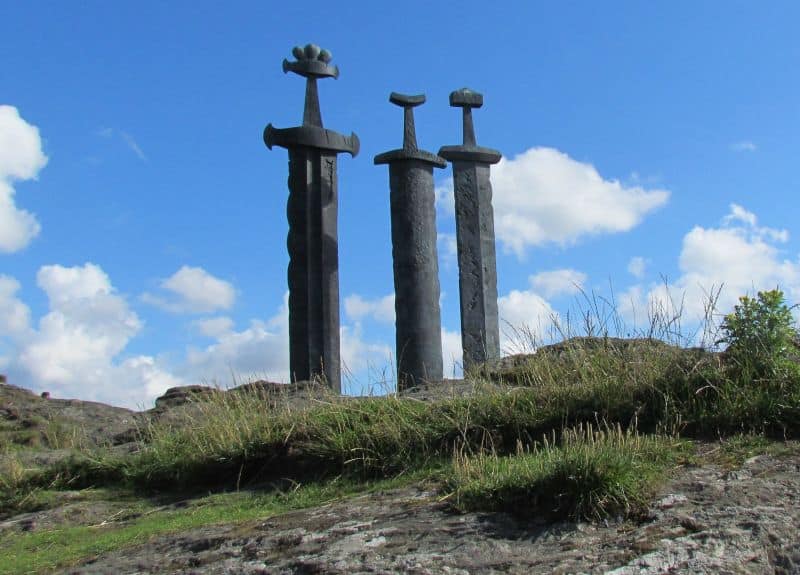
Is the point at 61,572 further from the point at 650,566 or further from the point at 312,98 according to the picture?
the point at 312,98

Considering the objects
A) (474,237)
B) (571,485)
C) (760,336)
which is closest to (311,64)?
(474,237)

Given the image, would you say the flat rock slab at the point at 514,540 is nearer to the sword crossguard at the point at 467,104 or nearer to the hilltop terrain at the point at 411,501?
the hilltop terrain at the point at 411,501

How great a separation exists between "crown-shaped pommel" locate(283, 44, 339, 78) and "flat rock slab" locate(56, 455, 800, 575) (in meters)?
8.76

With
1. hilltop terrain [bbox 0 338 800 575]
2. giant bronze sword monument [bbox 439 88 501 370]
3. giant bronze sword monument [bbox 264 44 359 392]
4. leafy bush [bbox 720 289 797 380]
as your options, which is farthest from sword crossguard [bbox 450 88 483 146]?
leafy bush [bbox 720 289 797 380]

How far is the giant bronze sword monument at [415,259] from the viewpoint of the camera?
38.7 feet

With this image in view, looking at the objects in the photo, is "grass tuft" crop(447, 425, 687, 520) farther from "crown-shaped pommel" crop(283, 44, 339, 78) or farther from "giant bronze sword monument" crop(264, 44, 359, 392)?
"crown-shaped pommel" crop(283, 44, 339, 78)

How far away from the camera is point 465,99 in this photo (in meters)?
13.2

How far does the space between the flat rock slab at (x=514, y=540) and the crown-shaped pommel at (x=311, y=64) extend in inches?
345

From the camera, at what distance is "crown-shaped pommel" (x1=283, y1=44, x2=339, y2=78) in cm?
1247

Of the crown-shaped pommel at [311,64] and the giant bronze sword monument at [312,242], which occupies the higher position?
the crown-shaped pommel at [311,64]

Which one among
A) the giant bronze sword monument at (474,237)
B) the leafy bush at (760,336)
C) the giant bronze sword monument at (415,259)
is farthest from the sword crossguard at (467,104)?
the leafy bush at (760,336)

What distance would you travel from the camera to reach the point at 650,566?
3559mm

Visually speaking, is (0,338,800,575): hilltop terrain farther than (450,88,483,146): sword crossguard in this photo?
No

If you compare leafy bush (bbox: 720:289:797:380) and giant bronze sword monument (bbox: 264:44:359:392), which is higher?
giant bronze sword monument (bbox: 264:44:359:392)
